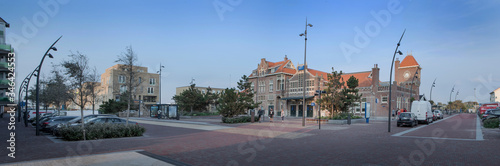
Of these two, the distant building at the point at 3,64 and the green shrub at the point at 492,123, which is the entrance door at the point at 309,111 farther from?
the distant building at the point at 3,64

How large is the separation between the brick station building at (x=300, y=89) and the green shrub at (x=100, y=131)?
33875 mm

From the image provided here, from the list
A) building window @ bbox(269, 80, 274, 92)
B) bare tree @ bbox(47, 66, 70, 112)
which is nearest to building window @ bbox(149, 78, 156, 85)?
building window @ bbox(269, 80, 274, 92)

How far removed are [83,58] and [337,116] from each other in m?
25.0

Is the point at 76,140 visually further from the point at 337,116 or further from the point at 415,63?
the point at 415,63

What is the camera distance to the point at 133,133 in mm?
16734

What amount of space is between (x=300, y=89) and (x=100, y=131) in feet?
138

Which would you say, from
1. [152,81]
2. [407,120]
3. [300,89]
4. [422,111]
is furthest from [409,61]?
[152,81]

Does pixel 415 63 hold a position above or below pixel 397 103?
above

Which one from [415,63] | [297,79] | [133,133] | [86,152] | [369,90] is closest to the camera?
[86,152]

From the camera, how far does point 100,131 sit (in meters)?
15.3

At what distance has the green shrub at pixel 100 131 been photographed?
14586mm

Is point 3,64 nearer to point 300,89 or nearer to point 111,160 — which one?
point 111,160

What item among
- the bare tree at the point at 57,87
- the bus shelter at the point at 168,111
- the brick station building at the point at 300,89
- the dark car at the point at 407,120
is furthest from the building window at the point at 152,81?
the dark car at the point at 407,120

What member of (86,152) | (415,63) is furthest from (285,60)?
(86,152)
